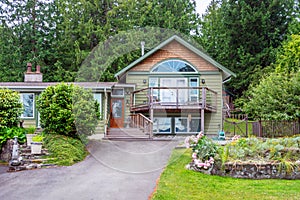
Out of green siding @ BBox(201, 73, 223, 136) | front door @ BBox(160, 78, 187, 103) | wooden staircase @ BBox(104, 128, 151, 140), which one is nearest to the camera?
wooden staircase @ BBox(104, 128, 151, 140)

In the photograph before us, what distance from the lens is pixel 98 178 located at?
27.3 feet

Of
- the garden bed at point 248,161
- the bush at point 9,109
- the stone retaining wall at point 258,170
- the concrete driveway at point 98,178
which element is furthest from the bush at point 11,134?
the stone retaining wall at point 258,170

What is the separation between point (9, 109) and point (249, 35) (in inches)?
951

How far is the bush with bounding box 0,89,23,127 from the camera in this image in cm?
1170

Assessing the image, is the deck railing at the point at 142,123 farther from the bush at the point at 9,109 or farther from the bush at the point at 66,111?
the bush at the point at 9,109

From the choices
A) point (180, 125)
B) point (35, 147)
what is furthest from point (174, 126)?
point (35, 147)

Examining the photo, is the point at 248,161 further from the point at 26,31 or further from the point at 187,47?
the point at 26,31

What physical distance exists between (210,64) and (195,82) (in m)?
1.31

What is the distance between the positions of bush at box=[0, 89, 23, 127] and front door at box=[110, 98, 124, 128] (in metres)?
6.02

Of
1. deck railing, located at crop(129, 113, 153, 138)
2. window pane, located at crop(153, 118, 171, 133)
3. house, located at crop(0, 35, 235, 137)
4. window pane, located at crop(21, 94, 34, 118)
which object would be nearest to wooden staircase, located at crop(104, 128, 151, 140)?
deck railing, located at crop(129, 113, 153, 138)

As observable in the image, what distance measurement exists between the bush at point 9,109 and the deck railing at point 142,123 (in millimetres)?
5784

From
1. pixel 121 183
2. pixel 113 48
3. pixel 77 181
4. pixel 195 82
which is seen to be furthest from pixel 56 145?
pixel 113 48

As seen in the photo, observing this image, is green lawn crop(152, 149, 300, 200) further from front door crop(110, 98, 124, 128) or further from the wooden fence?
front door crop(110, 98, 124, 128)

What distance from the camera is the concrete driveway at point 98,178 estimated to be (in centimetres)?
689
